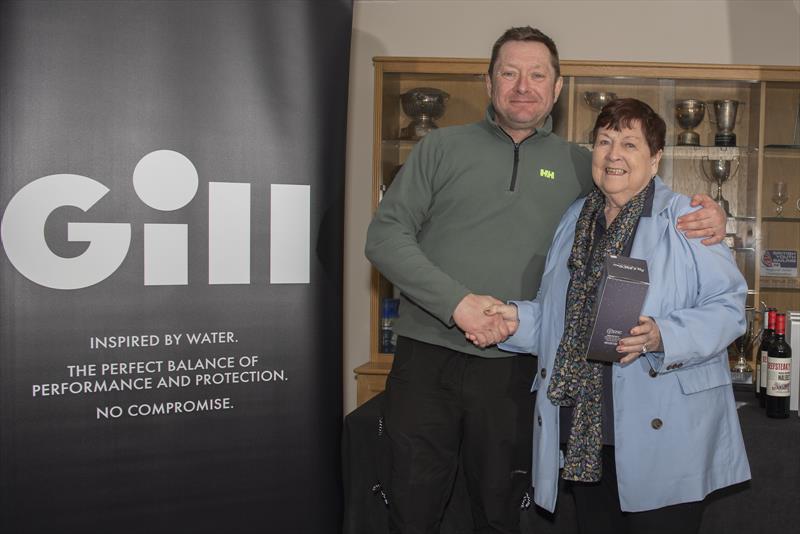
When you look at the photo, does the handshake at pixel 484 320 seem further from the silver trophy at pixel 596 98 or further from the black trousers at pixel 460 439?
the silver trophy at pixel 596 98

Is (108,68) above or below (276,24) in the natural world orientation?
below

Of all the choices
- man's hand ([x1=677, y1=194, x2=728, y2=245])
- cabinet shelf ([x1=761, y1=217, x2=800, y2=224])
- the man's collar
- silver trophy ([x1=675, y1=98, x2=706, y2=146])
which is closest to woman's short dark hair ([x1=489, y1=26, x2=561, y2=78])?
the man's collar

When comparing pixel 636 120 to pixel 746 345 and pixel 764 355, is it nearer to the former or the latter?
pixel 764 355

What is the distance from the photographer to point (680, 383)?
157 centimetres

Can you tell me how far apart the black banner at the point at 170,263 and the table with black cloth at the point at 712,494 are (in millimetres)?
107

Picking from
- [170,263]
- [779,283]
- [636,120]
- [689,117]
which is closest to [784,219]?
[779,283]

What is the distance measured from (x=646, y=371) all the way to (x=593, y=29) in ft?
9.14

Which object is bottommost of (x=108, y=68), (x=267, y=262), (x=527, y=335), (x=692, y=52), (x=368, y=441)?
(x=368, y=441)

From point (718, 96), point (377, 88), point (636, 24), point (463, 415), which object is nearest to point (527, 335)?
point (463, 415)

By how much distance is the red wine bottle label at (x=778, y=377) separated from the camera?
2.19 metres

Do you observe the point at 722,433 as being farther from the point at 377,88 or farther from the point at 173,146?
the point at 377,88

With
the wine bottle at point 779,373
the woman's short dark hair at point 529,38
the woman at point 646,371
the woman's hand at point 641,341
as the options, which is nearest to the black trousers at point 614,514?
the woman at point 646,371

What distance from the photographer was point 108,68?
1862 mm

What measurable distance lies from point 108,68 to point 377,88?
1801 millimetres
